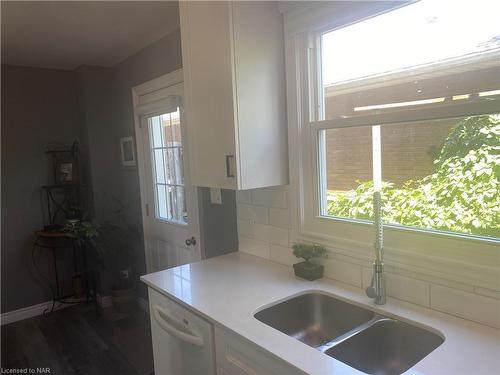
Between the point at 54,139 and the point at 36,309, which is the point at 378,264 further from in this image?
the point at 36,309

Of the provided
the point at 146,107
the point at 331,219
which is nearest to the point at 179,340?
the point at 331,219

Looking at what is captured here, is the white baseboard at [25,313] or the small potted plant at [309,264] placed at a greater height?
the small potted plant at [309,264]

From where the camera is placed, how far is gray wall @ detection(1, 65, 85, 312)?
327cm

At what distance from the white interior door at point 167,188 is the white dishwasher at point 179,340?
2.87 feet

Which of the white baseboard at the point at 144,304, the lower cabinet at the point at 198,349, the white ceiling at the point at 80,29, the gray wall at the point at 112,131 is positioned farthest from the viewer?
the white baseboard at the point at 144,304

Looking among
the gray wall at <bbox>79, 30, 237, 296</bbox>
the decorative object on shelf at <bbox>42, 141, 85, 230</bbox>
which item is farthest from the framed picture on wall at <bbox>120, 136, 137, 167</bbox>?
the decorative object on shelf at <bbox>42, 141, 85, 230</bbox>

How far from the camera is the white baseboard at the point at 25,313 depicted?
3.30 metres

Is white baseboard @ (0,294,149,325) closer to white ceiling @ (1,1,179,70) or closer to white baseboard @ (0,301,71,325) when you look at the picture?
white baseboard @ (0,301,71,325)

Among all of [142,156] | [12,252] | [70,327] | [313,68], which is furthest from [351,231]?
[12,252]

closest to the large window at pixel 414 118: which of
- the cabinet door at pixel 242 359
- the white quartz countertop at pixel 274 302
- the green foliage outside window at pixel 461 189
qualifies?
the green foliage outside window at pixel 461 189

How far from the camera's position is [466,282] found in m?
1.19

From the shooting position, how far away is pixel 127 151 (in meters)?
3.38

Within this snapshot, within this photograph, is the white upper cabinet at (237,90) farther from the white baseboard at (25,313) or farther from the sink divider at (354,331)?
the white baseboard at (25,313)

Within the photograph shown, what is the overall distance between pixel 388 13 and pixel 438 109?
436 millimetres
